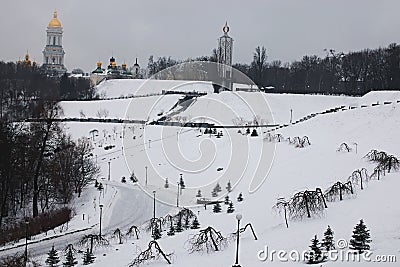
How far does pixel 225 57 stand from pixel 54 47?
69544 millimetres

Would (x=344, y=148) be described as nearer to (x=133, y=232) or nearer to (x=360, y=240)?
(x=133, y=232)

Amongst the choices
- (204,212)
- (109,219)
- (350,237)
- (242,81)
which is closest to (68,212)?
(109,219)

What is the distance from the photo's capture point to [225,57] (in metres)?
63.2

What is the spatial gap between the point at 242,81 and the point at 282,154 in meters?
46.6

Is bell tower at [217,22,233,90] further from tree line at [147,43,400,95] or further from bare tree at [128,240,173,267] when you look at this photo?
bare tree at [128,240,173,267]

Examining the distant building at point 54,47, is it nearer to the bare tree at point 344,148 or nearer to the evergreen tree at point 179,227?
the bare tree at point 344,148

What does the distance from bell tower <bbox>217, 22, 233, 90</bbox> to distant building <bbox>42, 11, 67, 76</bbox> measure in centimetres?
6615

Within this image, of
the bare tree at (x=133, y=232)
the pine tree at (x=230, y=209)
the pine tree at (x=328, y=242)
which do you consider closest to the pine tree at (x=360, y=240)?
the pine tree at (x=328, y=242)

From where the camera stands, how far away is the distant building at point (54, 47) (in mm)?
119375

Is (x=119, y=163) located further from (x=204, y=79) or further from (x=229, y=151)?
(x=204, y=79)

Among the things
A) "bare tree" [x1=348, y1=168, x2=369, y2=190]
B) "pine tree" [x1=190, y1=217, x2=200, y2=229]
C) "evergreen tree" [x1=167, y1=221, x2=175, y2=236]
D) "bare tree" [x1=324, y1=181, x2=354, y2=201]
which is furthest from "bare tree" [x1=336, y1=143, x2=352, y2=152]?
"evergreen tree" [x1=167, y1=221, x2=175, y2=236]

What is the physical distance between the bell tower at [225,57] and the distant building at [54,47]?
2604 inches

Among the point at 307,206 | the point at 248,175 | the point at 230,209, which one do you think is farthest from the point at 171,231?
the point at 248,175

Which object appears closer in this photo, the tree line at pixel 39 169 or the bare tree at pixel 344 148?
the tree line at pixel 39 169
